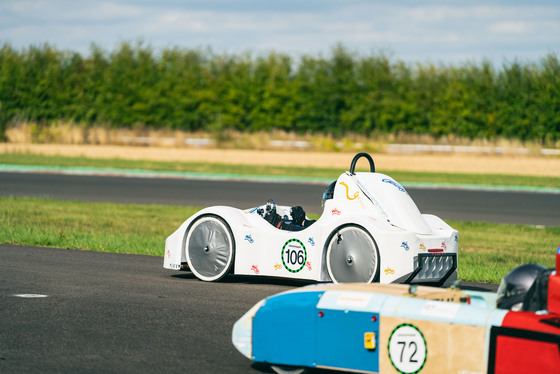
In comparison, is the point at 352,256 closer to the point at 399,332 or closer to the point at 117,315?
the point at 117,315

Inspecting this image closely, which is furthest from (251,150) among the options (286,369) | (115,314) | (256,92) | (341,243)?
(286,369)

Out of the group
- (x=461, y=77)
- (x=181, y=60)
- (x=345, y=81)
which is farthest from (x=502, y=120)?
(x=181, y=60)

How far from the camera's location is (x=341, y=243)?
826 centimetres

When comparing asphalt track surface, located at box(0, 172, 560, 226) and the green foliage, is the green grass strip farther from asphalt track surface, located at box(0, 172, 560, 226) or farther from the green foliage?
the green foliage

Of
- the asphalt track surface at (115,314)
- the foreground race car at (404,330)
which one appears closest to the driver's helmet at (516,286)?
the foreground race car at (404,330)

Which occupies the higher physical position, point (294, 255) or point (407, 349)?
point (294, 255)

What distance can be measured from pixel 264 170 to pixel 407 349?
26100 millimetres

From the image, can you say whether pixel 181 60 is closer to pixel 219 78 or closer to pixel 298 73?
pixel 219 78

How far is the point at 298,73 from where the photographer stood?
53938mm

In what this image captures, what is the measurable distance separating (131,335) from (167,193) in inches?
625

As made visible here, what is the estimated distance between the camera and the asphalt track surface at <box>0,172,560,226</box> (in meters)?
19.1

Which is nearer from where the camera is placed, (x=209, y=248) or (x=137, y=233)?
(x=209, y=248)

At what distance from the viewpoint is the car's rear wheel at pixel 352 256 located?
8.04 m

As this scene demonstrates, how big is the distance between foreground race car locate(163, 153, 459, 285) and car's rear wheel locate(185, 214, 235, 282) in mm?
10
